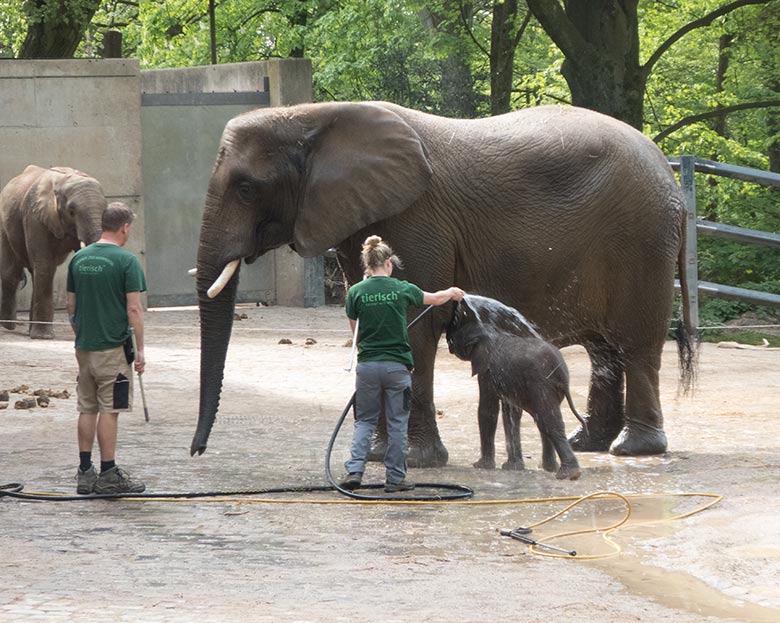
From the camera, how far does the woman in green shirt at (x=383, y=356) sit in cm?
878

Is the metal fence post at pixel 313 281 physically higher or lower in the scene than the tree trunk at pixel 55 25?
lower

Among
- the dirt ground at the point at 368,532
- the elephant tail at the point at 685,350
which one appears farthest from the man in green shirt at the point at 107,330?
the elephant tail at the point at 685,350

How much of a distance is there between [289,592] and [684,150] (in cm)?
2196

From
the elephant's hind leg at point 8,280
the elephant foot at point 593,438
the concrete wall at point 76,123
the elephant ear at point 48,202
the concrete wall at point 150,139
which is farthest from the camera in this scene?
the concrete wall at point 150,139

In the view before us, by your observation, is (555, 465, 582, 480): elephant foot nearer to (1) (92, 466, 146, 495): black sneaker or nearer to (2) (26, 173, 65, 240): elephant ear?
(1) (92, 466, 146, 495): black sneaker

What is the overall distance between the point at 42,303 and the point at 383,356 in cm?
1004

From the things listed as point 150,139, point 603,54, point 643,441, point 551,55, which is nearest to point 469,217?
point 643,441

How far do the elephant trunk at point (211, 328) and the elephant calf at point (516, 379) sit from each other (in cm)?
150

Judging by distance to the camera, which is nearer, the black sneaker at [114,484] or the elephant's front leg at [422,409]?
the black sneaker at [114,484]

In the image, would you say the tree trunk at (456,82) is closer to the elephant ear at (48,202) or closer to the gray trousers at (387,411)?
the elephant ear at (48,202)

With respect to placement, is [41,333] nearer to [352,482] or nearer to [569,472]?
[352,482]

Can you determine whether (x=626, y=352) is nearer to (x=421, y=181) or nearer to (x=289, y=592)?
(x=421, y=181)

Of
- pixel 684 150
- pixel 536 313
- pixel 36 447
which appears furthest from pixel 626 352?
pixel 684 150

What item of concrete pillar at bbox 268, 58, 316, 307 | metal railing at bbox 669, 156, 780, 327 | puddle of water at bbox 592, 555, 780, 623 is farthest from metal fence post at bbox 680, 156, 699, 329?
puddle of water at bbox 592, 555, 780, 623
